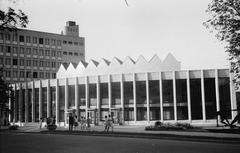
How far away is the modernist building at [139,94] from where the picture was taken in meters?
46.5

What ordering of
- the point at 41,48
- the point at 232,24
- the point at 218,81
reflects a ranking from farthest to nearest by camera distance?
the point at 41,48
the point at 218,81
the point at 232,24

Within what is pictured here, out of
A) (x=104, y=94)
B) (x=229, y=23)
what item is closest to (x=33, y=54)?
(x=104, y=94)

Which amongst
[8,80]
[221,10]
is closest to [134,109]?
[221,10]

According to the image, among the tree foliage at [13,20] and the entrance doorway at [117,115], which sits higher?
the tree foliage at [13,20]

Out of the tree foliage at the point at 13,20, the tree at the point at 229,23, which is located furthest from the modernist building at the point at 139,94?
the tree foliage at the point at 13,20

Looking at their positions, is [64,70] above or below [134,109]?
above

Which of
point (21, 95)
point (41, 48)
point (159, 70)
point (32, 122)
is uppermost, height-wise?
point (41, 48)

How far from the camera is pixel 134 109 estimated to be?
48.5 meters

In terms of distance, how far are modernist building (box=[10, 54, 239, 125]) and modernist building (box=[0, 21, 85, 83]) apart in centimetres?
2641

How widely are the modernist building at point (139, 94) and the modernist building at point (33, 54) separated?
26409 millimetres

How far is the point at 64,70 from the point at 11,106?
12.9 meters

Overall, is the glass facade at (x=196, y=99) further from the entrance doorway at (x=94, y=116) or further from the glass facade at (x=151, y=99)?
the entrance doorway at (x=94, y=116)

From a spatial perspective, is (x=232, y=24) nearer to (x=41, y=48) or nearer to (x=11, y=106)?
(x=11, y=106)

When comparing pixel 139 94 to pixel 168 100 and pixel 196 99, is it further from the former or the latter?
pixel 196 99
